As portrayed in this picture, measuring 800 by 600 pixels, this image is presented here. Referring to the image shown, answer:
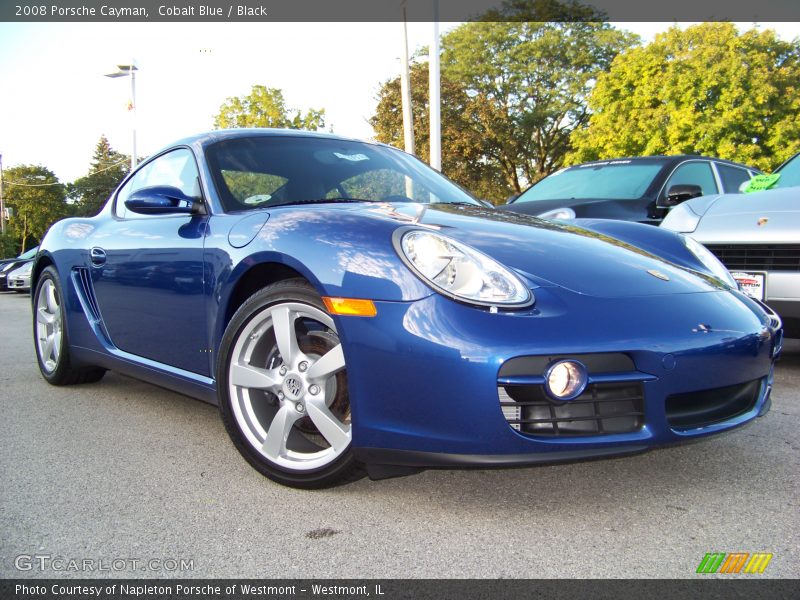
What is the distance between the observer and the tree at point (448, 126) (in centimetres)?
2964

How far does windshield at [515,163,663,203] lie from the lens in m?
6.17

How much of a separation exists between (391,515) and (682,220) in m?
3.14

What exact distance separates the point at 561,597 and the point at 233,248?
1669 mm

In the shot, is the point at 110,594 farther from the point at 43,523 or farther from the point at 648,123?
the point at 648,123

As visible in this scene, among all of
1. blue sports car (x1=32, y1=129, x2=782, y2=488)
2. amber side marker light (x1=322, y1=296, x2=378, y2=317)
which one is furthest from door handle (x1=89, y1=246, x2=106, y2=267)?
amber side marker light (x1=322, y1=296, x2=378, y2=317)

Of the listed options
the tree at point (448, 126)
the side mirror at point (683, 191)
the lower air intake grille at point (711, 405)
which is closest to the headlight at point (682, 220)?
the side mirror at point (683, 191)

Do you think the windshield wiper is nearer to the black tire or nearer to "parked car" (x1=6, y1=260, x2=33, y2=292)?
the black tire

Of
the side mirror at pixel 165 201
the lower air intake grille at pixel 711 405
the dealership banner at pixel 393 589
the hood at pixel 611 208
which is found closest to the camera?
the dealership banner at pixel 393 589

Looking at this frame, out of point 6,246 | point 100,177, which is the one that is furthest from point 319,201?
point 100,177

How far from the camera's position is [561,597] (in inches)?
65.9

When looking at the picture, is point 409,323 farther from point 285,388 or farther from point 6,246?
point 6,246

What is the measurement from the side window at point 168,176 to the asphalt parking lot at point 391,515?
1123mm

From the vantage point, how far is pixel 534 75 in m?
32.3

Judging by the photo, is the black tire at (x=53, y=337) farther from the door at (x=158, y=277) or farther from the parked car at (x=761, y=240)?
the parked car at (x=761, y=240)
